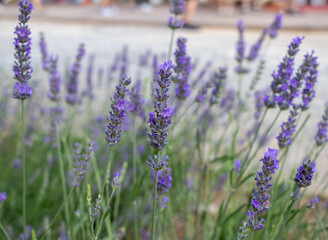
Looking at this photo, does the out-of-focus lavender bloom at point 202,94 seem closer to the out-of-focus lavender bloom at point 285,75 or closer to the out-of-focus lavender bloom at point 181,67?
the out-of-focus lavender bloom at point 181,67

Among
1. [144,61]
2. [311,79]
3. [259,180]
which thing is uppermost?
Answer: [311,79]

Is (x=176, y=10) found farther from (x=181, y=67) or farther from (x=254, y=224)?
(x=254, y=224)

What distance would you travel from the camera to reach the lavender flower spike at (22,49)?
126 cm

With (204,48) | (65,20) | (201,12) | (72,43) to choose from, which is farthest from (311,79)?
(201,12)

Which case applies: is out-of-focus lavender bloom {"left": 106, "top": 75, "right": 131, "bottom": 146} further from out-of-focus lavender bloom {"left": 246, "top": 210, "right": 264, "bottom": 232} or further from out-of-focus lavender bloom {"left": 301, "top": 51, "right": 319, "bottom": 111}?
out-of-focus lavender bloom {"left": 301, "top": 51, "right": 319, "bottom": 111}

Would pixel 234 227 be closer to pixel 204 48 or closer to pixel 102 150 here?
pixel 102 150

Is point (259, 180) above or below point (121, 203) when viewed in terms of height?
above

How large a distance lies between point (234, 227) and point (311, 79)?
0.83m

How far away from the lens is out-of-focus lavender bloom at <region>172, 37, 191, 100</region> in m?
1.66

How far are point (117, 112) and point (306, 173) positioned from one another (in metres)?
0.53

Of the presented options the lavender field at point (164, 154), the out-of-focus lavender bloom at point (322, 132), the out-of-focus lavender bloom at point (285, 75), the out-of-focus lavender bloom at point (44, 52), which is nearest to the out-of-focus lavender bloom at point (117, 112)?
the lavender field at point (164, 154)

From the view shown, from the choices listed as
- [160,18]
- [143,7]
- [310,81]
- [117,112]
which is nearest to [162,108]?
[117,112]

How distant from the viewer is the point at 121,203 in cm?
263

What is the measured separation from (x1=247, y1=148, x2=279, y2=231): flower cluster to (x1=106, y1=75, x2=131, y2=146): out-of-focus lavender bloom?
382mm
